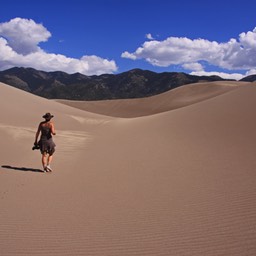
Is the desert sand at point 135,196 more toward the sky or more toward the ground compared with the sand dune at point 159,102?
more toward the ground

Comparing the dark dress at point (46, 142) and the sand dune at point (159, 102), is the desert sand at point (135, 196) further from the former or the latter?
the sand dune at point (159, 102)

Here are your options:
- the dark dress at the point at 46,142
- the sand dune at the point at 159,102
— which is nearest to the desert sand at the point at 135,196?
the dark dress at the point at 46,142

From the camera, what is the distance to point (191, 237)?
15.1ft

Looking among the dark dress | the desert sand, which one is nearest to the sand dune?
the desert sand

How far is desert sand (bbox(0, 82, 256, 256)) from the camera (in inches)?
176

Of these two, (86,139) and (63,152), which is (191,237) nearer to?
(63,152)

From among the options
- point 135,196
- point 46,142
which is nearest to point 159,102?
point 46,142

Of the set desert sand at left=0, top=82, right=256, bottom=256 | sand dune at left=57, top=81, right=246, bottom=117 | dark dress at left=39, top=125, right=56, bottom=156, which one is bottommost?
desert sand at left=0, top=82, right=256, bottom=256

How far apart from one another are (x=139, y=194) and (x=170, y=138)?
7.63 m

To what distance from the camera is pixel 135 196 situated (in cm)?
666

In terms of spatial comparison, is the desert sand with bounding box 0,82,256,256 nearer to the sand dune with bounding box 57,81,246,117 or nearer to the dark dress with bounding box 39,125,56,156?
the dark dress with bounding box 39,125,56,156

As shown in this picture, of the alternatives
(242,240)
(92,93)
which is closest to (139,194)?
(242,240)

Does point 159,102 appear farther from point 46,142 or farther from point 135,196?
point 135,196

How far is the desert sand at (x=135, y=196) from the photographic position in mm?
4461
